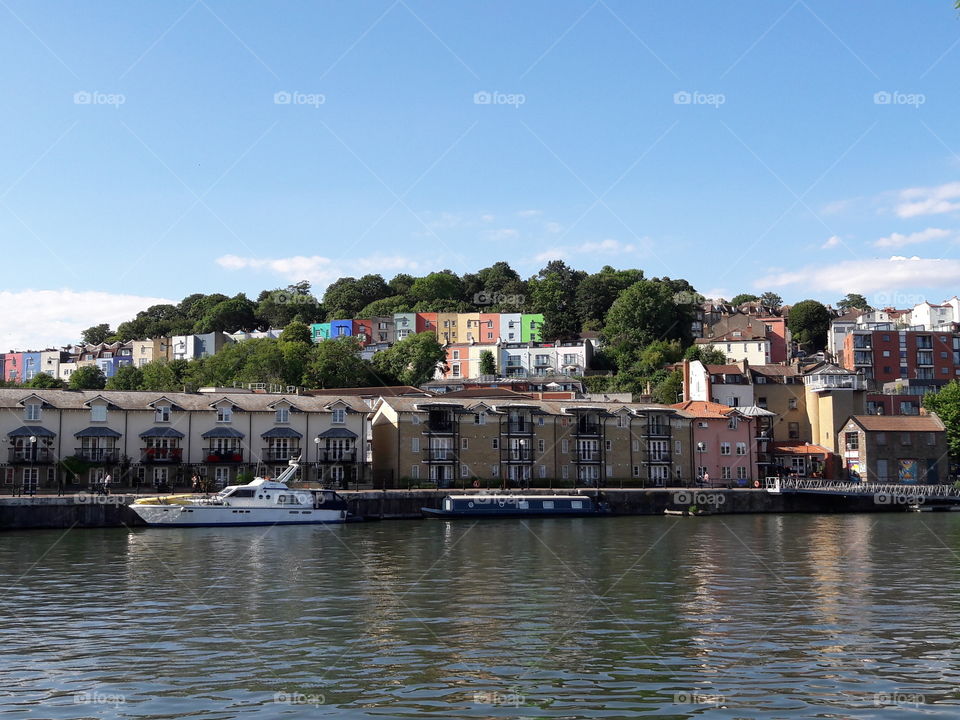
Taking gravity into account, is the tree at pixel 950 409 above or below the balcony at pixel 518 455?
above

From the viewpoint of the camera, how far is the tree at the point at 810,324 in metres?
174

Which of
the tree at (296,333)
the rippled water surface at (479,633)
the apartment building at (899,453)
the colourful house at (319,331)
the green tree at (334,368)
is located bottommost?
the rippled water surface at (479,633)

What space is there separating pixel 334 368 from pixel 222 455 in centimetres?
5259

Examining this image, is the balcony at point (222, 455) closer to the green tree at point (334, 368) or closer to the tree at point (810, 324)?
the green tree at point (334, 368)

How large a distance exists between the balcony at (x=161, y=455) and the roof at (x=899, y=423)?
61.5m

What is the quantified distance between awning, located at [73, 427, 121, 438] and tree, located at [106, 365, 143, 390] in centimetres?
8212

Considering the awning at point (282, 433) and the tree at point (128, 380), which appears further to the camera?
the tree at point (128, 380)

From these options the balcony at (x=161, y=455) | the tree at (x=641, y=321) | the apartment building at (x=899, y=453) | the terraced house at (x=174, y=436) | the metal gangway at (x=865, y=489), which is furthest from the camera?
the tree at (x=641, y=321)

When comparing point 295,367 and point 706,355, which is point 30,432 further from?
point 706,355

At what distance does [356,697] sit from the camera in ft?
60.6

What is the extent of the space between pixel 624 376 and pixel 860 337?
112 feet

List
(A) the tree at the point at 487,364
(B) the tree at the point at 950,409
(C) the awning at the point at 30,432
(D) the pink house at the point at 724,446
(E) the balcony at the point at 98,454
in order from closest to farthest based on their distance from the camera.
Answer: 1. (C) the awning at the point at 30,432
2. (E) the balcony at the point at 98,454
3. (D) the pink house at the point at 724,446
4. (B) the tree at the point at 950,409
5. (A) the tree at the point at 487,364

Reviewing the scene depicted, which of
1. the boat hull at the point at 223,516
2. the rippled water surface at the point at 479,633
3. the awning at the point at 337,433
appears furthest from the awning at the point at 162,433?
the rippled water surface at the point at 479,633

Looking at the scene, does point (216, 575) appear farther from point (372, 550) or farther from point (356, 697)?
point (356, 697)
